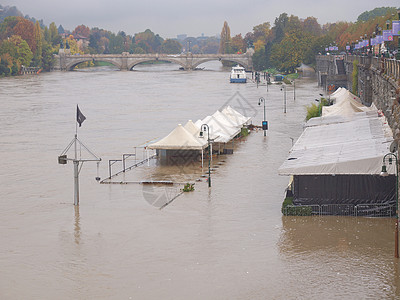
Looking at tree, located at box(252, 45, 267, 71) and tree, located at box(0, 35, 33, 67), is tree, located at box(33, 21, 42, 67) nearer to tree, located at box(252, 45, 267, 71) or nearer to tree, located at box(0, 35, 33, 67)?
tree, located at box(0, 35, 33, 67)

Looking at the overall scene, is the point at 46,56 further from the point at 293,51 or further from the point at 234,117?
the point at 234,117

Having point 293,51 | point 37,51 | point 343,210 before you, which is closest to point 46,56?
point 37,51

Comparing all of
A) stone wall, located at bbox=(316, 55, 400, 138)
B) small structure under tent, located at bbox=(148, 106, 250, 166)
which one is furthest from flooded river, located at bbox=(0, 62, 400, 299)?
stone wall, located at bbox=(316, 55, 400, 138)

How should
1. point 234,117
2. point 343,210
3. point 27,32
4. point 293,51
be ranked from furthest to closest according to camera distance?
point 27,32 < point 293,51 < point 234,117 < point 343,210

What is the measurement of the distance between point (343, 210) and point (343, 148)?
4285mm

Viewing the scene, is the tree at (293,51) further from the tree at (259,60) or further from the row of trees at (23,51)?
the row of trees at (23,51)

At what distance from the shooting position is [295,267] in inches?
990

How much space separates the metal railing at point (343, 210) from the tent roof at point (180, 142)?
12901 mm

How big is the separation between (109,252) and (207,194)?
1032cm

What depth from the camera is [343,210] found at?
3095cm

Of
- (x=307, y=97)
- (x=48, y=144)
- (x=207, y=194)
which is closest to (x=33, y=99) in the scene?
(x=307, y=97)

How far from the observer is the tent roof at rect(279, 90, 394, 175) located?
30469mm

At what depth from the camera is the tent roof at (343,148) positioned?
30.5 m

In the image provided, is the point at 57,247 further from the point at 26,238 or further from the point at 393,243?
the point at 393,243
